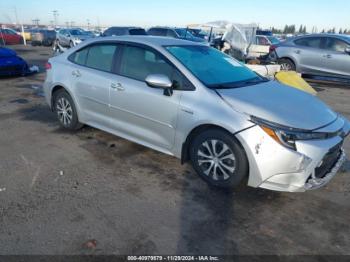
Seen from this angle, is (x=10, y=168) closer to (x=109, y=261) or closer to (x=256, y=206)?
(x=109, y=261)

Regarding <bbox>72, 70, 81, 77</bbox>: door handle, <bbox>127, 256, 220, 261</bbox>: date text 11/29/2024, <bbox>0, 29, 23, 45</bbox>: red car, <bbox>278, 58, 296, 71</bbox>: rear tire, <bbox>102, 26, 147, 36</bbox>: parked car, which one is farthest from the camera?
<bbox>0, 29, 23, 45</bbox>: red car

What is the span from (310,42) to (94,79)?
30.0 ft

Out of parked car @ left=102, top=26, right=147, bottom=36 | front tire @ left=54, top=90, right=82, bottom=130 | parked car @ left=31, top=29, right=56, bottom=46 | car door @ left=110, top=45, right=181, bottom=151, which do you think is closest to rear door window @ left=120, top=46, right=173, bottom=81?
car door @ left=110, top=45, right=181, bottom=151

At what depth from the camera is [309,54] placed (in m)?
10.8

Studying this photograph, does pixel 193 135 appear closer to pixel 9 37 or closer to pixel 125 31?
pixel 125 31

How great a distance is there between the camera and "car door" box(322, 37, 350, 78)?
33.5ft

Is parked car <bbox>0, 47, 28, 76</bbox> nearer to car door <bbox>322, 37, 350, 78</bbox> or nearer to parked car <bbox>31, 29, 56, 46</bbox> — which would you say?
car door <bbox>322, 37, 350, 78</bbox>

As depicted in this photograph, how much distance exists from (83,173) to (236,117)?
199cm

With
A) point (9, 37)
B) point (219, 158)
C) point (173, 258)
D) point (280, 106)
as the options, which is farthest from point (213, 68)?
point (9, 37)

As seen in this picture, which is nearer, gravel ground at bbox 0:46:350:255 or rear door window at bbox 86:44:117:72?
gravel ground at bbox 0:46:350:255

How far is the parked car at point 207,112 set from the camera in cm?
309

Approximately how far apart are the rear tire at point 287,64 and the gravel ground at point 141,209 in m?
7.98

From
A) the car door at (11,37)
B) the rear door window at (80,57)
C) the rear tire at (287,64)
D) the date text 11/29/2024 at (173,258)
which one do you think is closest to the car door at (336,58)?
the rear tire at (287,64)

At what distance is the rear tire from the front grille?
8.67 metres
